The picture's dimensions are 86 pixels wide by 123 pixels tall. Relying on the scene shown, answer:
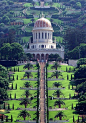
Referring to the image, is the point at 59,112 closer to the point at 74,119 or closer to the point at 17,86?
the point at 74,119

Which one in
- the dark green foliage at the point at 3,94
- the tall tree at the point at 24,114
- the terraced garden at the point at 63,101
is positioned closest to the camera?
the tall tree at the point at 24,114

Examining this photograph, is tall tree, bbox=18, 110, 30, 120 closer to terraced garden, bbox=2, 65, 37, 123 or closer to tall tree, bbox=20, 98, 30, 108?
terraced garden, bbox=2, 65, 37, 123

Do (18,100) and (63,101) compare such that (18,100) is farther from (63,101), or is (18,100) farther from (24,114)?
(24,114)

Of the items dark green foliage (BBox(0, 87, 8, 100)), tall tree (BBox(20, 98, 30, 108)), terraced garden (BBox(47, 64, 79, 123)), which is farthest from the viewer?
dark green foliage (BBox(0, 87, 8, 100))

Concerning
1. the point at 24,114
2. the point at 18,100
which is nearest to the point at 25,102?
the point at 18,100

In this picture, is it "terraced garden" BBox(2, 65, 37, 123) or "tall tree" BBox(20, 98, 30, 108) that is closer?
"terraced garden" BBox(2, 65, 37, 123)

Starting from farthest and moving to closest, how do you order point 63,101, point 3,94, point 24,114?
1. point 3,94
2. point 63,101
3. point 24,114

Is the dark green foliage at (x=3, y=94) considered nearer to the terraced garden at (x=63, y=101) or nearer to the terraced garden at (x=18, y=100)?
the terraced garden at (x=18, y=100)

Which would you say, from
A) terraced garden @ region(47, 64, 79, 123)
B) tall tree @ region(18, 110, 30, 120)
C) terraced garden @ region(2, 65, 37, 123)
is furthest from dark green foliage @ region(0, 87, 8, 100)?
tall tree @ region(18, 110, 30, 120)

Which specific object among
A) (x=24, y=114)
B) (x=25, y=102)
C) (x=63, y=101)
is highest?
(x=24, y=114)

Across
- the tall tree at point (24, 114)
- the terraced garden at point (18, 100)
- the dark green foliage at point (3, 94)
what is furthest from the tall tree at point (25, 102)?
the tall tree at point (24, 114)

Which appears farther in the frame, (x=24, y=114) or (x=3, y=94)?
Result: (x=3, y=94)
